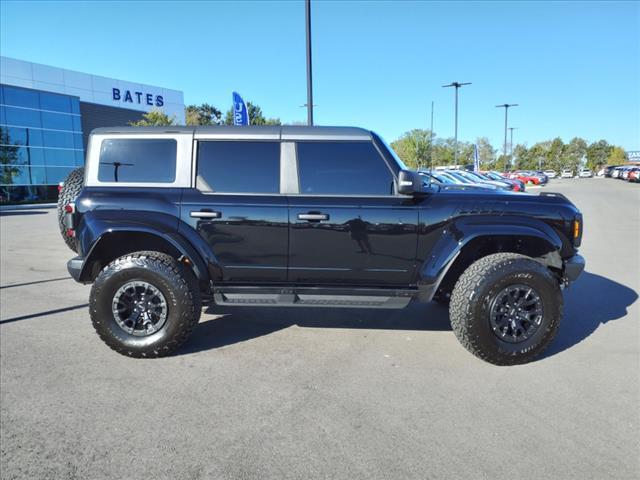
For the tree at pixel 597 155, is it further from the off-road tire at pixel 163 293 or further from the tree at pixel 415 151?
the off-road tire at pixel 163 293

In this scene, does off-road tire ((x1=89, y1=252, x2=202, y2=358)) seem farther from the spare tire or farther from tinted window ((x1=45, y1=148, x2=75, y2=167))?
tinted window ((x1=45, y1=148, x2=75, y2=167))

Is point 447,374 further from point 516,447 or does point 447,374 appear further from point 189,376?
point 189,376

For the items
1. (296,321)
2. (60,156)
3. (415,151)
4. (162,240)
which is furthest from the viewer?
(415,151)

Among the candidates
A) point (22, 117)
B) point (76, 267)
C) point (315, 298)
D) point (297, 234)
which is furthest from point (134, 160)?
point (22, 117)

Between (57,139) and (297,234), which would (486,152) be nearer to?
(57,139)

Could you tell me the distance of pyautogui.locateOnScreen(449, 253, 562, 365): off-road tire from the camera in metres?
3.71

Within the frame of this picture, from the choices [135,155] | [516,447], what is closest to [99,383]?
[135,155]

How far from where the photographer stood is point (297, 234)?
12.7 ft

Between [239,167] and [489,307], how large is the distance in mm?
2581

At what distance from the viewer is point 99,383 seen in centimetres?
345

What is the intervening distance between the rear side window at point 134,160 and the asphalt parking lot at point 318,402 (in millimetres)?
1675

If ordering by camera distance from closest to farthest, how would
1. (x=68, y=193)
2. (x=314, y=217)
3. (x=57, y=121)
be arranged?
(x=314, y=217) → (x=68, y=193) → (x=57, y=121)

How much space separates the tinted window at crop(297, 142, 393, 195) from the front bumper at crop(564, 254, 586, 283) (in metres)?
1.78

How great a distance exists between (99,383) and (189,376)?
0.70m
